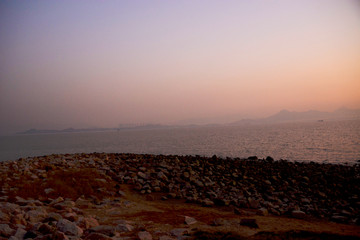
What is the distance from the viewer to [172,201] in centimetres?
1126

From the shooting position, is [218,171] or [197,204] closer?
[197,204]

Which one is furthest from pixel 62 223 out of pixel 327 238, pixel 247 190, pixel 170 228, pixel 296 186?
pixel 296 186

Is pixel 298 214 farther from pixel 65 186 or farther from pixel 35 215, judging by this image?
pixel 65 186

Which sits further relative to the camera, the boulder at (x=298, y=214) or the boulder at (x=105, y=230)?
the boulder at (x=298, y=214)

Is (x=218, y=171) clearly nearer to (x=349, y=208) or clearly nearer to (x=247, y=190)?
(x=247, y=190)

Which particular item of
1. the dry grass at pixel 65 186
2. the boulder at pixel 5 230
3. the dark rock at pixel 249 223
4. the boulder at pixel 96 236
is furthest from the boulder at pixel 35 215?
the dark rock at pixel 249 223

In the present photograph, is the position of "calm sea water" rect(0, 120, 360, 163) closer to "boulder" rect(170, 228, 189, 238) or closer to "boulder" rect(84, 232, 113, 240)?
"boulder" rect(170, 228, 189, 238)

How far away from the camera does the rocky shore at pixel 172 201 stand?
655cm

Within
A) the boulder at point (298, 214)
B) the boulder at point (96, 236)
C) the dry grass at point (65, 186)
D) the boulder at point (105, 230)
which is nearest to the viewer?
the boulder at point (96, 236)

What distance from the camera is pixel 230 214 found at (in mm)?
9211

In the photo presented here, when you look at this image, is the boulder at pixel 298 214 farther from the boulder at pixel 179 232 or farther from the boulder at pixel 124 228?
the boulder at pixel 124 228

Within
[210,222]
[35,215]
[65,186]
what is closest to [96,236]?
[35,215]

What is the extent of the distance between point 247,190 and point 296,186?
10.1 feet

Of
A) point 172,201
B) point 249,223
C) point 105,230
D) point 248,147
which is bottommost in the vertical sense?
point 248,147
